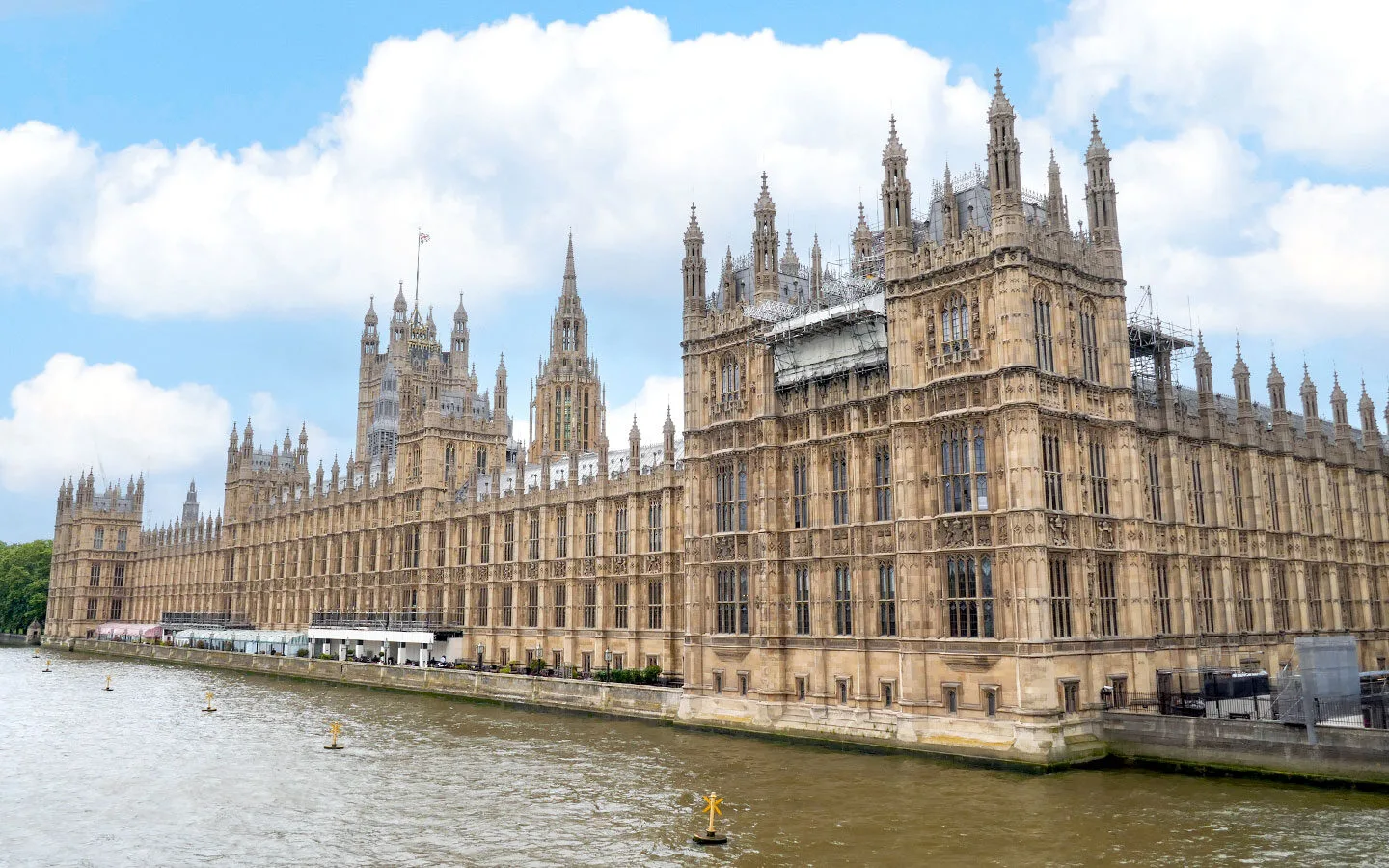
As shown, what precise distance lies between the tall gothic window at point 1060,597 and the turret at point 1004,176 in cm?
1310

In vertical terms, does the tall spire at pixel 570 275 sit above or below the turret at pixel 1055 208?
above

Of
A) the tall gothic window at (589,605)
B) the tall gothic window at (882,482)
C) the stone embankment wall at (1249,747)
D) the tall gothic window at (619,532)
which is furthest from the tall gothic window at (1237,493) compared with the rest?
the tall gothic window at (589,605)

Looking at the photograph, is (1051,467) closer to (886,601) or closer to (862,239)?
(886,601)

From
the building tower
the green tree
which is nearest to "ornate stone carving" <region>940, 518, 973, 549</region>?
the building tower

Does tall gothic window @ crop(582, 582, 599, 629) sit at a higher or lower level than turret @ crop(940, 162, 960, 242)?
lower

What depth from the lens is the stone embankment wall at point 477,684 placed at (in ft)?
190

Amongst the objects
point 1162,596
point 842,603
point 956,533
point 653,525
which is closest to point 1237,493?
point 1162,596

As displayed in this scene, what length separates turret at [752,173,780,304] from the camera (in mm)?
54312

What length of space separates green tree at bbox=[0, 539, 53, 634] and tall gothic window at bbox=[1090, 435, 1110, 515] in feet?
564

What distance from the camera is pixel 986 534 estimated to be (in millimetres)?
42438

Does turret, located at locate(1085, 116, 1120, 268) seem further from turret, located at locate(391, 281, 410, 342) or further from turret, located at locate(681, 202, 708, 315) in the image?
turret, located at locate(391, 281, 410, 342)

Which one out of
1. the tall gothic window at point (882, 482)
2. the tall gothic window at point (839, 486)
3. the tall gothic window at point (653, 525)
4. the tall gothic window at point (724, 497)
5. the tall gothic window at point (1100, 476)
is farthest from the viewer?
the tall gothic window at point (653, 525)

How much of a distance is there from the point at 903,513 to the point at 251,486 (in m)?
108

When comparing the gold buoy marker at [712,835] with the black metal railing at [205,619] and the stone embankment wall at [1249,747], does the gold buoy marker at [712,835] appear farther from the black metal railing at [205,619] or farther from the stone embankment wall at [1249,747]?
the black metal railing at [205,619]
